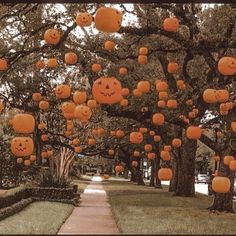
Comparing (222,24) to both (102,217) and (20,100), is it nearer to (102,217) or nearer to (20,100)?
(102,217)

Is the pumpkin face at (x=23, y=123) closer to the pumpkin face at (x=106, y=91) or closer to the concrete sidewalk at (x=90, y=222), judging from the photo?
the concrete sidewalk at (x=90, y=222)

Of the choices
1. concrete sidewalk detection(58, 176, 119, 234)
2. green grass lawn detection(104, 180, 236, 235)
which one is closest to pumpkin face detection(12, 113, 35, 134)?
concrete sidewalk detection(58, 176, 119, 234)

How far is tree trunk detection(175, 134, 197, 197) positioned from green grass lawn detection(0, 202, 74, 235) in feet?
41.1

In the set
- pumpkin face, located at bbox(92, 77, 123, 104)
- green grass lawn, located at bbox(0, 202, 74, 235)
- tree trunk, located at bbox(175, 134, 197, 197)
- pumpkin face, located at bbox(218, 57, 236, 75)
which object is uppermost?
pumpkin face, located at bbox(218, 57, 236, 75)

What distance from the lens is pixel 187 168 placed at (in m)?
30.2

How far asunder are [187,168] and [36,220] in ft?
56.4

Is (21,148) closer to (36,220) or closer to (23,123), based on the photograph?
(23,123)

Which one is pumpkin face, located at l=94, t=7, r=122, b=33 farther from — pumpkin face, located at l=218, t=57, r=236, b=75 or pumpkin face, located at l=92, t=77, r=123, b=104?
pumpkin face, located at l=218, t=57, r=236, b=75

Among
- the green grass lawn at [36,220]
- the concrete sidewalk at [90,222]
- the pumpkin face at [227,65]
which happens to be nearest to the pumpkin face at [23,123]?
the green grass lawn at [36,220]

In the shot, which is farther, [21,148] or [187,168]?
[187,168]

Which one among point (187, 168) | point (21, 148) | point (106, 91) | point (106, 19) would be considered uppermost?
point (106, 19)

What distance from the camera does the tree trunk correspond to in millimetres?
29859

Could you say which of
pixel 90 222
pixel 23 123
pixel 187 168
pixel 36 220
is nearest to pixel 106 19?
pixel 23 123

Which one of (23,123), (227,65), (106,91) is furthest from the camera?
(23,123)
